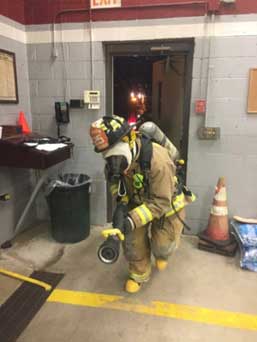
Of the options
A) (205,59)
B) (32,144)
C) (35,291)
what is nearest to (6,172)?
(32,144)

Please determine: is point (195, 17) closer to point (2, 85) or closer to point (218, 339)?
point (2, 85)

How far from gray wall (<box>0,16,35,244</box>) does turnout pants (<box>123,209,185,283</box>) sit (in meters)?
1.42

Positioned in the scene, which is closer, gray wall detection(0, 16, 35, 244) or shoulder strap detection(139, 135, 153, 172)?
shoulder strap detection(139, 135, 153, 172)

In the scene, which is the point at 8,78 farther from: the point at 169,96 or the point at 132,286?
the point at 169,96

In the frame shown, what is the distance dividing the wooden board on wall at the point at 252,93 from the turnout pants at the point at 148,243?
127 cm

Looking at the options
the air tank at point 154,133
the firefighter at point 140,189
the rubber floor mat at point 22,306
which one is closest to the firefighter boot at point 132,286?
the firefighter at point 140,189

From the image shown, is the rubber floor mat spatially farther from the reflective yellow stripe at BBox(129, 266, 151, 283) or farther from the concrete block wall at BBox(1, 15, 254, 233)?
the concrete block wall at BBox(1, 15, 254, 233)

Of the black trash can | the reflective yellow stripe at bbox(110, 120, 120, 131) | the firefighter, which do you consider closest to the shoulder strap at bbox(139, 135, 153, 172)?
the firefighter

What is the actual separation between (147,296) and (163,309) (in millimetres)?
176

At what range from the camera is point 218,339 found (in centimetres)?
178

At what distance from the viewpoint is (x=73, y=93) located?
3.06 meters

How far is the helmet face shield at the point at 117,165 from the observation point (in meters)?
1.74

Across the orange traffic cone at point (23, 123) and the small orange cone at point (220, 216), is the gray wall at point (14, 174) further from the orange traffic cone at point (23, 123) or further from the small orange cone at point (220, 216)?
the small orange cone at point (220, 216)

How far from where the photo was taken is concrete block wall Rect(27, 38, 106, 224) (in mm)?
2982
